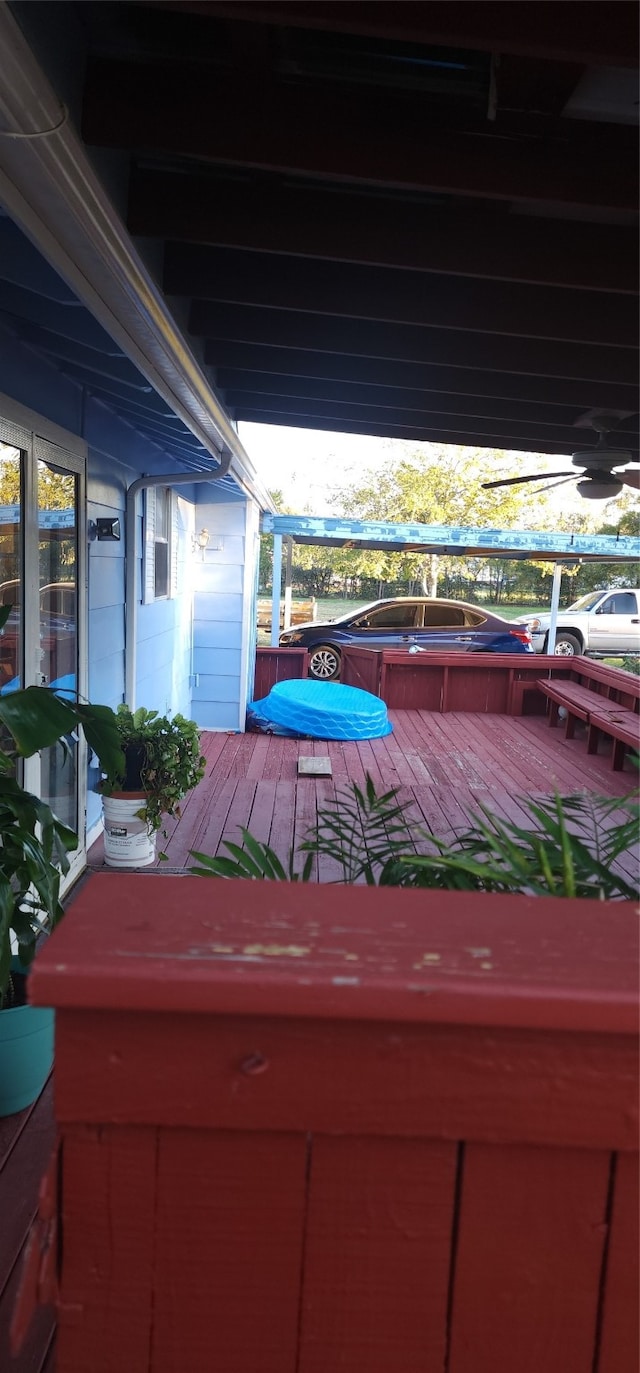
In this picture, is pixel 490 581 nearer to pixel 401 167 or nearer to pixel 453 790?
pixel 453 790

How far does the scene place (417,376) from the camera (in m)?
3.80

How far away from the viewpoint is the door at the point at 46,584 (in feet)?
11.0

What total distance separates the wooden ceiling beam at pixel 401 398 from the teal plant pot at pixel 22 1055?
3.15m

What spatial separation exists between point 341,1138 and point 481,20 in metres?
1.63

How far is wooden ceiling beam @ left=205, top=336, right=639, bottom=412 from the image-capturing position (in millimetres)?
3754

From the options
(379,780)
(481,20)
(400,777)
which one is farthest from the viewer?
(400,777)

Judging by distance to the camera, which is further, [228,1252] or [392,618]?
[392,618]

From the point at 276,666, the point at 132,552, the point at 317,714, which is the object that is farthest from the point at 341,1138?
the point at 276,666

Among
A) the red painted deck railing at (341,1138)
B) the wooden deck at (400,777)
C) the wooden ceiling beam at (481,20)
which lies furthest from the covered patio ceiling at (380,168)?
the wooden deck at (400,777)

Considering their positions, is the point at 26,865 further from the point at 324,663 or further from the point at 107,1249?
the point at 324,663

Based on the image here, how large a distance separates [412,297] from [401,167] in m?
1.08

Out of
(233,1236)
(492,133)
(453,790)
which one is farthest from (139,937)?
(453,790)

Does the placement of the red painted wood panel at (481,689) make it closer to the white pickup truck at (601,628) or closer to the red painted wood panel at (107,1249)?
the white pickup truck at (601,628)

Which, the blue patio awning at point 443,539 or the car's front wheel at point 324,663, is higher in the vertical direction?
the blue patio awning at point 443,539
